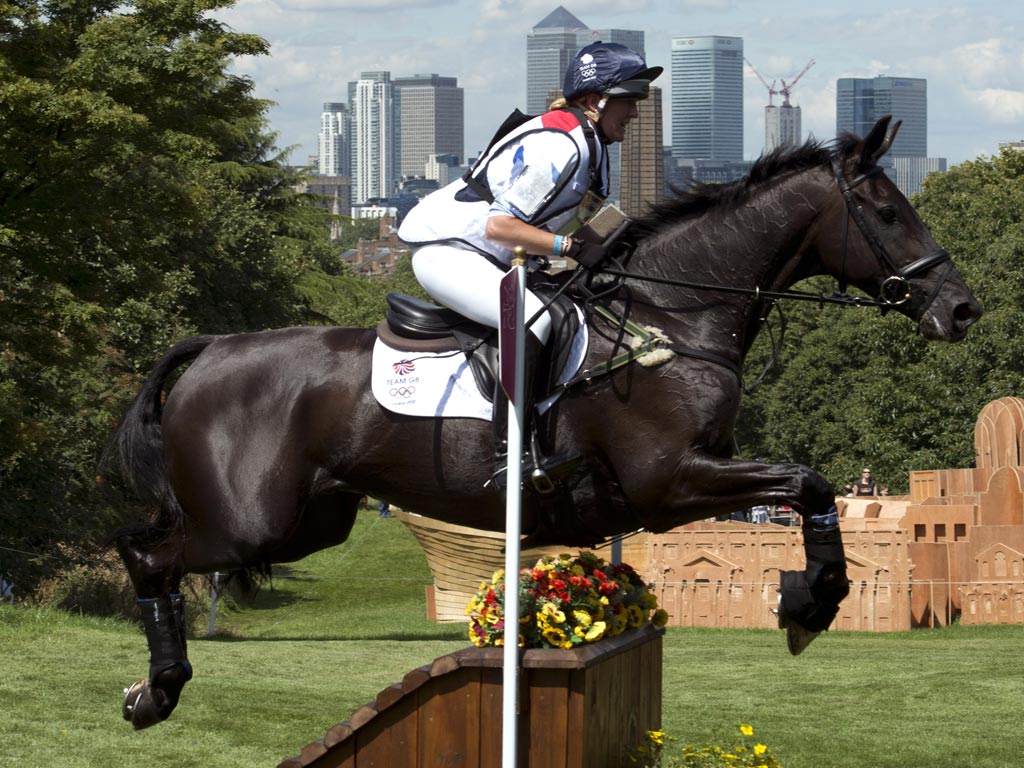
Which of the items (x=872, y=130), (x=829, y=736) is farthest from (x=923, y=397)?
(x=872, y=130)

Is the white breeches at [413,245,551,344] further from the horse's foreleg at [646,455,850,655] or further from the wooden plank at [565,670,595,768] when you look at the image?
the wooden plank at [565,670,595,768]

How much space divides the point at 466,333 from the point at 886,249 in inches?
68.1

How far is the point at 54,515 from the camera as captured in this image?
69.8ft

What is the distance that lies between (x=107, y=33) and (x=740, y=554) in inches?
411

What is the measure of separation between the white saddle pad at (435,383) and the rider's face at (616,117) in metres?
0.78

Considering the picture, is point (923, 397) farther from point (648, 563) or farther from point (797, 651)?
point (797, 651)

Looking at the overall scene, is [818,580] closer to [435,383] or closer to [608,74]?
[435,383]

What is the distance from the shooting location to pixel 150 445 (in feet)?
21.5

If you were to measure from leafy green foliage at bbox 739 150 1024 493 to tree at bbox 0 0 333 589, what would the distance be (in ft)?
46.5

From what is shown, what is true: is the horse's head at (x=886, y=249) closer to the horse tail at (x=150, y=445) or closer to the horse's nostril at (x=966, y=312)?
the horse's nostril at (x=966, y=312)

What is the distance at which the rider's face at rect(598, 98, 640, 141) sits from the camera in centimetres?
580

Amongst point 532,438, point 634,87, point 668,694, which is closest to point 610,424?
point 532,438

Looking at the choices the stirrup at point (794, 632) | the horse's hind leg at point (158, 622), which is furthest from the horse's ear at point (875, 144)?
the horse's hind leg at point (158, 622)

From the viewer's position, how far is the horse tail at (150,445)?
6.47m
